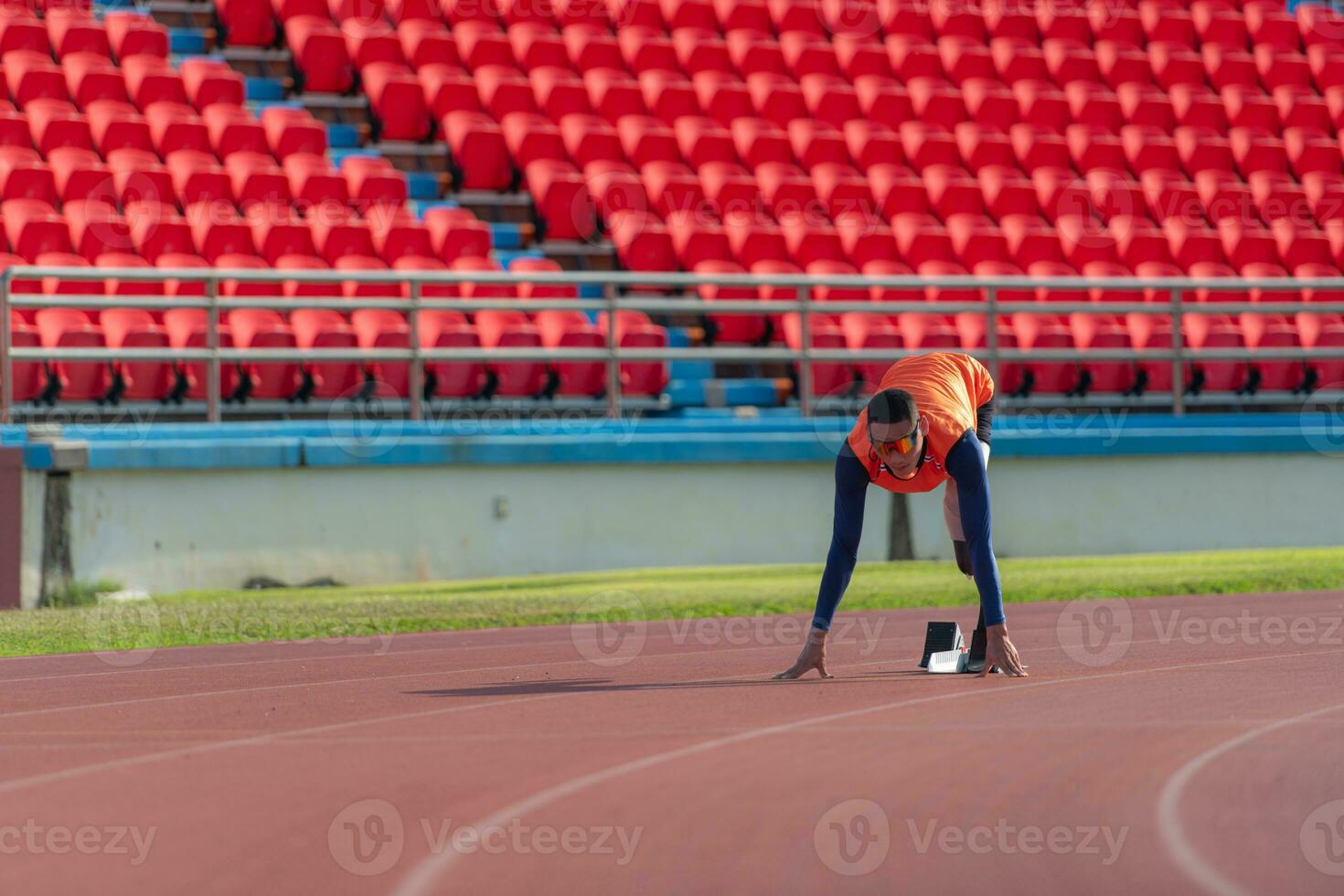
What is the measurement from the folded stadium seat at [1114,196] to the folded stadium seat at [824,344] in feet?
14.1

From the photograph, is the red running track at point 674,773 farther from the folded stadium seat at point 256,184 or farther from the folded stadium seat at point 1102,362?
the folded stadium seat at point 256,184

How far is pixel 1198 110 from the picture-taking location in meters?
19.0

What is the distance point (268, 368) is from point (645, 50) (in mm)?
6925

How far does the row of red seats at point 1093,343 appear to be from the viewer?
543 inches

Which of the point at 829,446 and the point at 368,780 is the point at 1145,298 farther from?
the point at 368,780

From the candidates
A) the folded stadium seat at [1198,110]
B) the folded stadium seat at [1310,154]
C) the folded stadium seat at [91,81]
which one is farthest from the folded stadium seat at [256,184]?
the folded stadium seat at [1310,154]

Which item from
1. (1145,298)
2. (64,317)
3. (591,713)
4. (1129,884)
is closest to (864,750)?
(591,713)

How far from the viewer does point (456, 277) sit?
11.6 meters

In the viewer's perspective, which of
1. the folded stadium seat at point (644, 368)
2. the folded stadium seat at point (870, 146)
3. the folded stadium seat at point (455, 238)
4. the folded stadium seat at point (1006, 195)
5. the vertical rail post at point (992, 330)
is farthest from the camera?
the folded stadium seat at point (870, 146)

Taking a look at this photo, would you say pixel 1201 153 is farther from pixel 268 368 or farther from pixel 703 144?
pixel 268 368

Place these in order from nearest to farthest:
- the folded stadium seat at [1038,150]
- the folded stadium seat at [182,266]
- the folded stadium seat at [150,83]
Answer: the folded stadium seat at [182,266], the folded stadium seat at [150,83], the folded stadium seat at [1038,150]

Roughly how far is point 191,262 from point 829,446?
495 cm

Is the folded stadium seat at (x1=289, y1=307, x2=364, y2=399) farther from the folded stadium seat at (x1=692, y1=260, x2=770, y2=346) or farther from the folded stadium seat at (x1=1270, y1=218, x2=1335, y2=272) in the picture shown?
the folded stadium seat at (x1=1270, y1=218, x2=1335, y2=272)

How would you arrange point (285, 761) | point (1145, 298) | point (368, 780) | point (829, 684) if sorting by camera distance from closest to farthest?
point (368, 780)
point (285, 761)
point (829, 684)
point (1145, 298)
